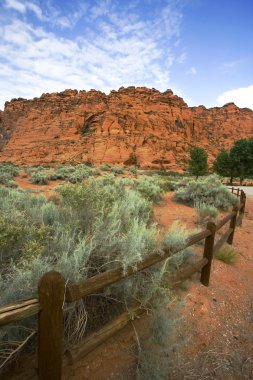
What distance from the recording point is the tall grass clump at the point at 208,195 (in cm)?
1105

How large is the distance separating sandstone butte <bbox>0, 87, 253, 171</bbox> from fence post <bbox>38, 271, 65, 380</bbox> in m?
58.7

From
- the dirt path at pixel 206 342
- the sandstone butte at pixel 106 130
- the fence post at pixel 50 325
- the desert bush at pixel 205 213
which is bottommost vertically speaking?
the dirt path at pixel 206 342

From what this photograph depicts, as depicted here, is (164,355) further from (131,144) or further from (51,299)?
(131,144)

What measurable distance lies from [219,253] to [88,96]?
79.7m

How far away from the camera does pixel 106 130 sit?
224 ft

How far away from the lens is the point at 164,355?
118 inches

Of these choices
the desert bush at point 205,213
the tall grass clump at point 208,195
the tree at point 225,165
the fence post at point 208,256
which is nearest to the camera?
the fence post at point 208,256

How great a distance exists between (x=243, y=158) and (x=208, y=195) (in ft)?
94.3

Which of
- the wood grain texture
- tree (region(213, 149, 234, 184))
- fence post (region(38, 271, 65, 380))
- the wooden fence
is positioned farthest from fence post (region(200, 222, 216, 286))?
tree (region(213, 149, 234, 184))

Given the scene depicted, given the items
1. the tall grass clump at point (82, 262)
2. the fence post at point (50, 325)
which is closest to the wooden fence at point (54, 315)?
the fence post at point (50, 325)

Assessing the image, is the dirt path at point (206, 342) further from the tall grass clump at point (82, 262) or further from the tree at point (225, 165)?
the tree at point (225, 165)

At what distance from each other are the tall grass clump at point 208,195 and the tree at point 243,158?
89.7ft

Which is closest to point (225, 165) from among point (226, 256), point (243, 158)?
point (243, 158)

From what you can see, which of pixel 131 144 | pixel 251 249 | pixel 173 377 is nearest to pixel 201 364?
pixel 173 377
